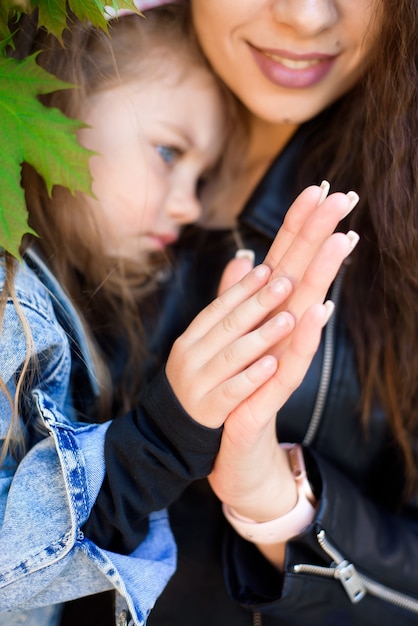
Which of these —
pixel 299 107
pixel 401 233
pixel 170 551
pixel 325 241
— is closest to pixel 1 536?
pixel 170 551

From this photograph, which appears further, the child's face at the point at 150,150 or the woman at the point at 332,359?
the child's face at the point at 150,150

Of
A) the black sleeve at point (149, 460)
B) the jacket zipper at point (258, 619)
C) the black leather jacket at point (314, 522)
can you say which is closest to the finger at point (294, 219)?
the black sleeve at point (149, 460)

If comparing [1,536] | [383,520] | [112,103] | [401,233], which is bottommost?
[383,520]

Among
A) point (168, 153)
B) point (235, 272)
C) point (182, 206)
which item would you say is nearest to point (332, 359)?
point (235, 272)

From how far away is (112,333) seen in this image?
150cm

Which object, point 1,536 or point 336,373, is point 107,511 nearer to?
point 1,536

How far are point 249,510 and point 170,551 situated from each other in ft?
0.52

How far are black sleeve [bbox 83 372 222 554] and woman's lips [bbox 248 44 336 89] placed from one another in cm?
68

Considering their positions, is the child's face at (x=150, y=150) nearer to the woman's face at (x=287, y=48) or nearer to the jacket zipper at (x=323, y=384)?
the woman's face at (x=287, y=48)

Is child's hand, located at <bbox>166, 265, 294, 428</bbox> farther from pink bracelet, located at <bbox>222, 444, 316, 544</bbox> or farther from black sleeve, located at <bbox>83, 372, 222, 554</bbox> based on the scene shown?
pink bracelet, located at <bbox>222, 444, 316, 544</bbox>

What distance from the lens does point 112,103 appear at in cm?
138

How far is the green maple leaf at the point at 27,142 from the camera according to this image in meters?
0.99

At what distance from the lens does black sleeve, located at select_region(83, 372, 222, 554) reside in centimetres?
105

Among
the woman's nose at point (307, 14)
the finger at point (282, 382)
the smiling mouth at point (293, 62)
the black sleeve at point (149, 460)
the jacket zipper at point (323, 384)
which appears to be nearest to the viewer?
the finger at point (282, 382)
